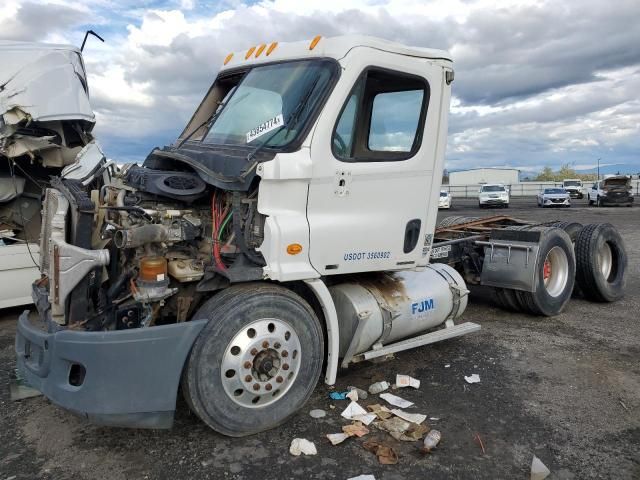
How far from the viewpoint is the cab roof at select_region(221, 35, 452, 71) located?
3992 millimetres

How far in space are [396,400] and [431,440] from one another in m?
0.68

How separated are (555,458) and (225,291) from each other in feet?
7.88

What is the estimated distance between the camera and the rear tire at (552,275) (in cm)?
648

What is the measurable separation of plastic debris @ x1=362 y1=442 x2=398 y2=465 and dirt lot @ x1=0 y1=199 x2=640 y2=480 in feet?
0.12

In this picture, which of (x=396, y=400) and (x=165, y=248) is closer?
(x=165, y=248)

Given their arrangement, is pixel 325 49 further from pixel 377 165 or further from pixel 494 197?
pixel 494 197

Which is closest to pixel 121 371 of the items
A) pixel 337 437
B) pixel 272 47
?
pixel 337 437

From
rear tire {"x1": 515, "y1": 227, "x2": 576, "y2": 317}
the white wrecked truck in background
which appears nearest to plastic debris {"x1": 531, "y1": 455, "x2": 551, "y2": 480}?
rear tire {"x1": 515, "y1": 227, "x2": 576, "y2": 317}

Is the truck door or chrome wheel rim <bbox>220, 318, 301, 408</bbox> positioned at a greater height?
the truck door

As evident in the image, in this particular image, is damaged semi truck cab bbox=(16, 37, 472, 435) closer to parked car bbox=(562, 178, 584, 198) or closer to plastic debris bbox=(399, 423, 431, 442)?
plastic debris bbox=(399, 423, 431, 442)

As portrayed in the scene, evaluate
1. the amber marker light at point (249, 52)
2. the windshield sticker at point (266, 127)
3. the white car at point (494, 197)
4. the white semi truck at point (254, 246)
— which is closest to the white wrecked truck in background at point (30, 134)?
the white semi truck at point (254, 246)

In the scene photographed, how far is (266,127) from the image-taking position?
4000mm

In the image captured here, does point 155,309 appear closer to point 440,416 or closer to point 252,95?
point 252,95

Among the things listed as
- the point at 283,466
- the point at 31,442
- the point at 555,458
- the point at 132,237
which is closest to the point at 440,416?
the point at 555,458
